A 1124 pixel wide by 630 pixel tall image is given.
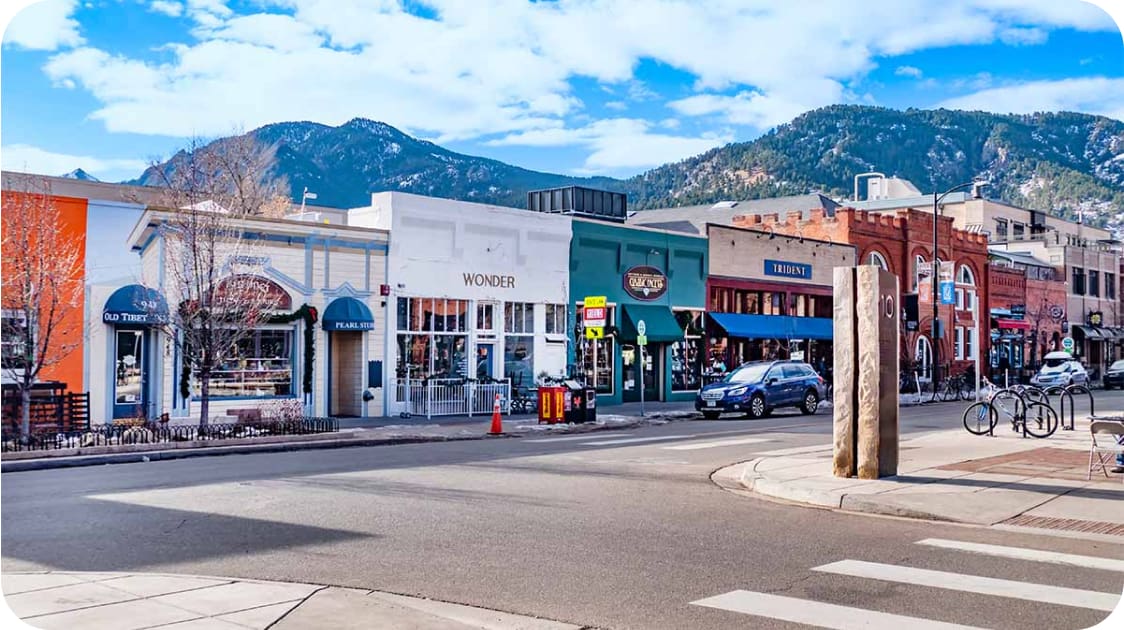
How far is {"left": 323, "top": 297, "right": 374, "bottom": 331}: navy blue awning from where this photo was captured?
2777cm

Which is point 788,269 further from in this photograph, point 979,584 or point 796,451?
point 979,584

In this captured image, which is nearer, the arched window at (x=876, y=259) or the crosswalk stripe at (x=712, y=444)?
the crosswalk stripe at (x=712, y=444)

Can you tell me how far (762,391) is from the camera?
29.7m

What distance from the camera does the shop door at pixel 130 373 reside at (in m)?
24.7

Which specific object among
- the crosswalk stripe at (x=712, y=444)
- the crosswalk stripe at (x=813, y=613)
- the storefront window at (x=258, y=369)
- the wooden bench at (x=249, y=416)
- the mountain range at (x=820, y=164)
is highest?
the mountain range at (x=820, y=164)

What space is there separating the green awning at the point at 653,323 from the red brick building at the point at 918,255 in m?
13.3

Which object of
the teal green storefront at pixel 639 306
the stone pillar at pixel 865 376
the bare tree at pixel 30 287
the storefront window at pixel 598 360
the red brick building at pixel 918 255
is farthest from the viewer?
the red brick building at pixel 918 255

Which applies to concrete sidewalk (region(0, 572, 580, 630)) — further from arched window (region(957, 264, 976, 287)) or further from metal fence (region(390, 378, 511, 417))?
arched window (region(957, 264, 976, 287))

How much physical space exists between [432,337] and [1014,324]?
43.6 metres

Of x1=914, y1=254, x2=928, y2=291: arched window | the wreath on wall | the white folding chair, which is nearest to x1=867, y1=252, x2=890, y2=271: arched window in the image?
x1=914, y1=254, x2=928, y2=291: arched window

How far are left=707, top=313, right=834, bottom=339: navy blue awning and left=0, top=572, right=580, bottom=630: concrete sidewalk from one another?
108 feet

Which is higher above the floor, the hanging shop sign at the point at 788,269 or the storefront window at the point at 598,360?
the hanging shop sign at the point at 788,269

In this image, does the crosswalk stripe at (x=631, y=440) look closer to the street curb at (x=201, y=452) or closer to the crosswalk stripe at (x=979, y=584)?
the street curb at (x=201, y=452)

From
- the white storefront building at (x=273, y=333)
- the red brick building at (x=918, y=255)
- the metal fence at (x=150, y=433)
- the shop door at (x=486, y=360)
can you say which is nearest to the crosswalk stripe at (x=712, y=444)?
the metal fence at (x=150, y=433)
